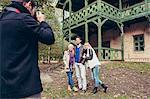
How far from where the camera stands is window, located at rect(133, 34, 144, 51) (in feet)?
74.1

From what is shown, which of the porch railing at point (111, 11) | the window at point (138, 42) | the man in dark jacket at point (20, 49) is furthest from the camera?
the window at point (138, 42)

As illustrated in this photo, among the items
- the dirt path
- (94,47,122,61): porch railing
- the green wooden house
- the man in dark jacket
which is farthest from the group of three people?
(94,47,122,61): porch railing

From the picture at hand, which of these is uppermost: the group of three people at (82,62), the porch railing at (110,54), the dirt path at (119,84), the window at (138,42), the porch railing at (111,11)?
the porch railing at (111,11)

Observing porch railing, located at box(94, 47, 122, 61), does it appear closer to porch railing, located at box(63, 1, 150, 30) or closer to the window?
the window

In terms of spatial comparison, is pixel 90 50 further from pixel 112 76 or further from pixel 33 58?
pixel 33 58

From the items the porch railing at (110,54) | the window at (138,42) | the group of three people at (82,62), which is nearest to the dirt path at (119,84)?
the group of three people at (82,62)

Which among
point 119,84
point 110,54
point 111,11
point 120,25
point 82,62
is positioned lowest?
point 119,84

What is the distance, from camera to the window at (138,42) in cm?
2258

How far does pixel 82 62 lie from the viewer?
10992 millimetres

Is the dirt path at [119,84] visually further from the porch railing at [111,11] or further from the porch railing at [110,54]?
the porch railing at [111,11]

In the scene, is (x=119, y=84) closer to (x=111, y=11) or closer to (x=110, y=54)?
(x=110, y=54)

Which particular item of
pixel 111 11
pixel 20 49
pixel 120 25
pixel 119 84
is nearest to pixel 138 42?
pixel 120 25

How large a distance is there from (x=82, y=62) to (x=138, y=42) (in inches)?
508

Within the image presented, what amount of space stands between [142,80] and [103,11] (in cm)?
908
